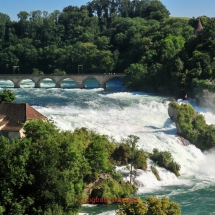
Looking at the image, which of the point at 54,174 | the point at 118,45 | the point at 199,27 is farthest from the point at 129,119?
the point at 118,45

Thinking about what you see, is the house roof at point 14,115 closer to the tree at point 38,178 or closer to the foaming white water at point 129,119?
the tree at point 38,178

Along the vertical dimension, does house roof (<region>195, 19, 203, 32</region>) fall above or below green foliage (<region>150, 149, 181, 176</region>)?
above

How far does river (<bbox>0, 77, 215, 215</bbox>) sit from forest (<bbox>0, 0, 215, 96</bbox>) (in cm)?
554

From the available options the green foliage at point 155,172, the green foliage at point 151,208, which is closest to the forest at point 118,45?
the green foliage at point 155,172

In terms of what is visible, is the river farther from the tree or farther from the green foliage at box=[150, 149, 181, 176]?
the tree

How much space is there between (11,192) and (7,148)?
8.16 ft

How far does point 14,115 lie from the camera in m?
31.7

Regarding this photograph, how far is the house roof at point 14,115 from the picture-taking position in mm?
31094

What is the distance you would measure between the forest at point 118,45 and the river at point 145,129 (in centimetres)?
554

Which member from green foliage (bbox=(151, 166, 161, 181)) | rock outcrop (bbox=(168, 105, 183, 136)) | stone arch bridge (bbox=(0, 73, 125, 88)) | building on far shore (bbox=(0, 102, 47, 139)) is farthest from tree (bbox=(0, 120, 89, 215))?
stone arch bridge (bbox=(0, 73, 125, 88))

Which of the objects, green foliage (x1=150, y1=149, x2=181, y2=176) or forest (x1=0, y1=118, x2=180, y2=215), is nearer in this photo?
forest (x1=0, y1=118, x2=180, y2=215)

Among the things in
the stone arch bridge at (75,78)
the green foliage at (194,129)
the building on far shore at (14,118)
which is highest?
the stone arch bridge at (75,78)

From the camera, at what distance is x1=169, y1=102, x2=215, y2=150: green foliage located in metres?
40.4

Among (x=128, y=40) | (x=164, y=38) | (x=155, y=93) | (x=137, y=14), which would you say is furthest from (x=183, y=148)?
(x=137, y=14)
